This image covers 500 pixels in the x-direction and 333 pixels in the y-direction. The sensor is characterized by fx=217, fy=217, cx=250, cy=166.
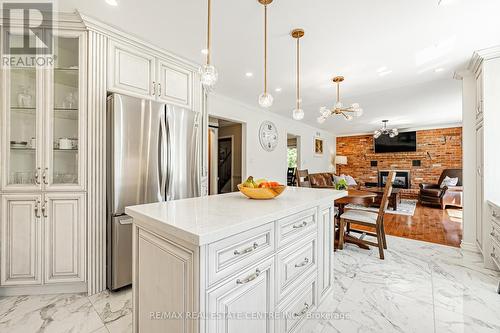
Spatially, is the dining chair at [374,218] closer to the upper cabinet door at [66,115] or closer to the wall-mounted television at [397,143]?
the upper cabinet door at [66,115]

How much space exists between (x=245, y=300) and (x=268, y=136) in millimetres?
4544

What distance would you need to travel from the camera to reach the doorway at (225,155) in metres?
4.86

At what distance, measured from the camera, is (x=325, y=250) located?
170cm

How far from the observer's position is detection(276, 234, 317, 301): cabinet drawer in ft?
4.01

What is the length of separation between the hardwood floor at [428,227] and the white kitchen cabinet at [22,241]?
4.29 meters

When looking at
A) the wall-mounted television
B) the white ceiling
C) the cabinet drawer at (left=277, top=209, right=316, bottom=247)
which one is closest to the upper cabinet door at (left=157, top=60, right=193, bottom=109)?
the white ceiling

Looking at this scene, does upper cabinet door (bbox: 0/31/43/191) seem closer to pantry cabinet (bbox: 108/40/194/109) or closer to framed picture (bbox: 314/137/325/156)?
pantry cabinet (bbox: 108/40/194/109)

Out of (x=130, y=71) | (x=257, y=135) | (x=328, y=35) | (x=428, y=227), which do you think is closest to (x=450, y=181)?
(x=428, y=227)

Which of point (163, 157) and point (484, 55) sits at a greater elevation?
point (484, 55)

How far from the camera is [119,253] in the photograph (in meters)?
1.92

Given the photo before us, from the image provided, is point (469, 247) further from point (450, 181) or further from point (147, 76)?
point (147, 76)

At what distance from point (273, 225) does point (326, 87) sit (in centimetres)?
319

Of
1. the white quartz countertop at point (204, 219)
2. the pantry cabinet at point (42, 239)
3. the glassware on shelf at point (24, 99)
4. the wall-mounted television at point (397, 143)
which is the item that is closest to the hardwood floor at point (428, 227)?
the wall-mounted television at point (397, 143)

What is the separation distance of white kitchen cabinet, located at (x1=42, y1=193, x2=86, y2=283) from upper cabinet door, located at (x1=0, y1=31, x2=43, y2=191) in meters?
0.24
